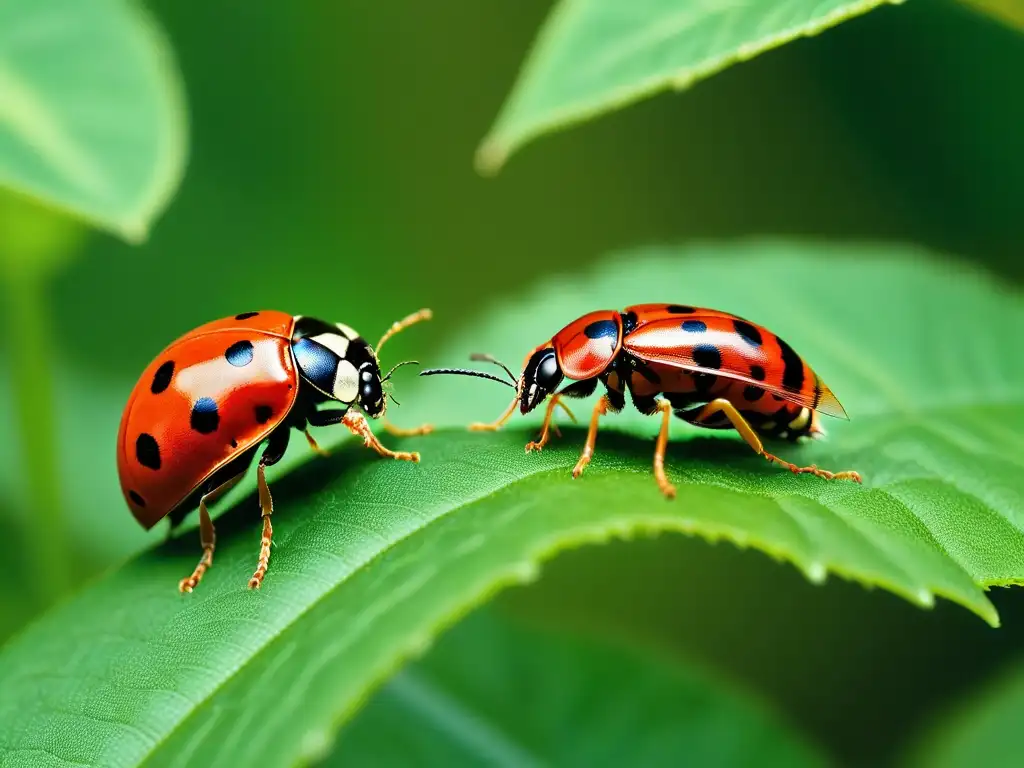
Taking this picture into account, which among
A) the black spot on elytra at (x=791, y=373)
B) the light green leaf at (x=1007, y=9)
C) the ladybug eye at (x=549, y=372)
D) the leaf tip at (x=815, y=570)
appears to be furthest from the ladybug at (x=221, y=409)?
the light green leaf at (x=1007, y=9)

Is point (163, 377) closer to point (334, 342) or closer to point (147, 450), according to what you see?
point (147, 450)

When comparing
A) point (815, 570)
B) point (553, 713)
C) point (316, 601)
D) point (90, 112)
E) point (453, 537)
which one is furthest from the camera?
point (553, 713)

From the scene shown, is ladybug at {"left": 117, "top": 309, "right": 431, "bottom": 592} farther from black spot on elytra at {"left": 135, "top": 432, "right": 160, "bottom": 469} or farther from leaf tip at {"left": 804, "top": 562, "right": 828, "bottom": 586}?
leaf tip at {"left": 804, "top": 562, "right": 828, "bottom": 586}

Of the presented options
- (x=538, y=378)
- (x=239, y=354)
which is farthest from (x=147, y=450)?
(x=538, y=378)

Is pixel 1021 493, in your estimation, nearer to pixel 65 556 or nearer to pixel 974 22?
pixel 65 556

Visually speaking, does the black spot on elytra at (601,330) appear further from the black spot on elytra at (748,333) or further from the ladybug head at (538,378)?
the black spot on elytra at (748,333)

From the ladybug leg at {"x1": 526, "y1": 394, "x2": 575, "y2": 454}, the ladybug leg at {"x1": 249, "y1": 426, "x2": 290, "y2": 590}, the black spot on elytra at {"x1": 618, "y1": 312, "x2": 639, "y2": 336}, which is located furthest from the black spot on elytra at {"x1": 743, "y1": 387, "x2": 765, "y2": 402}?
the ladybug leg at {"x1": 249, "y1": 426, "x2": 290, "y2": 590}
